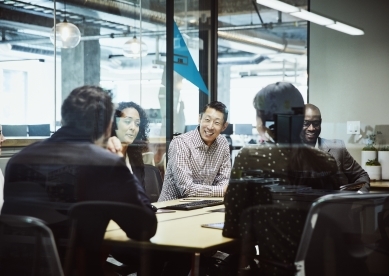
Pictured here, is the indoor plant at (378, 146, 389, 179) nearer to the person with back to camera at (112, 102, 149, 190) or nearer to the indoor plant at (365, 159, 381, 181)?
the indoor plant at (365, 159, 381, 181)

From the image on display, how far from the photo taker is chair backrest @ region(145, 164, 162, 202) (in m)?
3.34

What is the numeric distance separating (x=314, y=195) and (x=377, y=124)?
26.2 inches

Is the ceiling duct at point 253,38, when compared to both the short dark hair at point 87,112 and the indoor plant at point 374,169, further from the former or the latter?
the short dark hair at point 87,112

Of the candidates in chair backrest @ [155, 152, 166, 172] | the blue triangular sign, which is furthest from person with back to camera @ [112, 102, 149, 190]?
the blue triangular sign

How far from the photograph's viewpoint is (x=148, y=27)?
467 centimetres

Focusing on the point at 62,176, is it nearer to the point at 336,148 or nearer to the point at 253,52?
the point at 336,148

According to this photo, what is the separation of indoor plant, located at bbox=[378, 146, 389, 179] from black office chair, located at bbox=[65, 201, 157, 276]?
111 centimetres

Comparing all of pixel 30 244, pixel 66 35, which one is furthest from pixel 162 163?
pixel 30 244

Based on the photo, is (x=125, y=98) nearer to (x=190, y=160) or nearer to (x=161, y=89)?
(x=190, y=160)

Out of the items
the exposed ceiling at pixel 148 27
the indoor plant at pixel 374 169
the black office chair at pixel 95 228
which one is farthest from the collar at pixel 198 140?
the black office chair at pixel 95 228

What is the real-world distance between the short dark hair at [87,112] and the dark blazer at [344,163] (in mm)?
941

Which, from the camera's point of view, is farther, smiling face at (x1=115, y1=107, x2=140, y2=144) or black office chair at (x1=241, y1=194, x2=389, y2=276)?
smiling face at (x1=115, y1=107, x2=140, y2=144)

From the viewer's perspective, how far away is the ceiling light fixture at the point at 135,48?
4.40 m

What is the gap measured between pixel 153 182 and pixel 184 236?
4.12 feet
